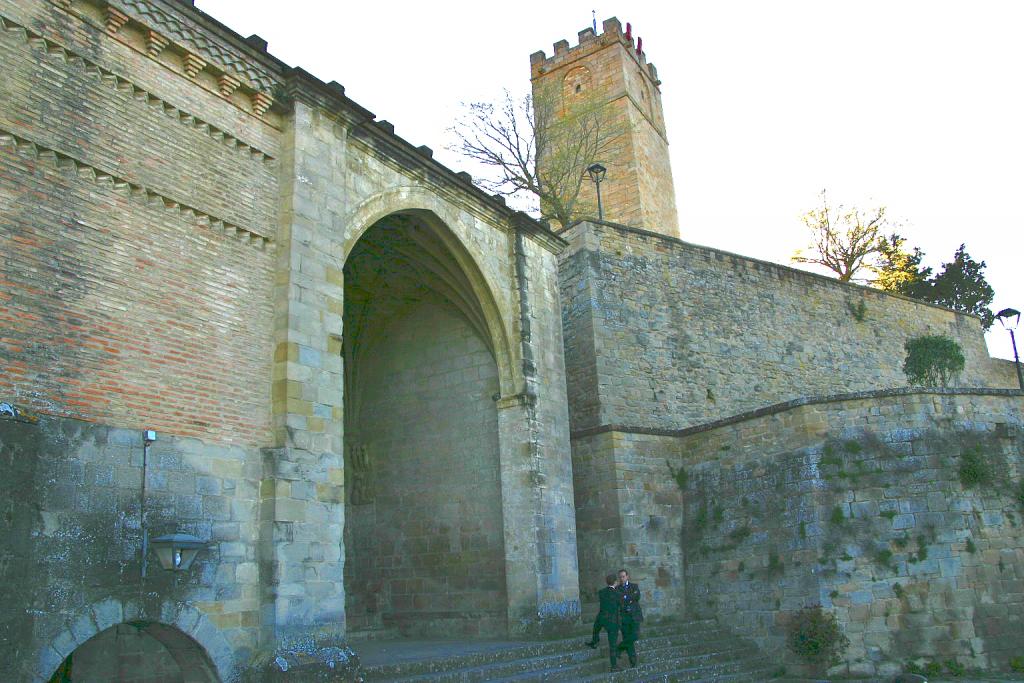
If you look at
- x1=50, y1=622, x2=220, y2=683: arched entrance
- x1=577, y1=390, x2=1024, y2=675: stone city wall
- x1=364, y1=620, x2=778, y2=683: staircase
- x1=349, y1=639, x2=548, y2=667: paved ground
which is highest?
x1=577, y1=390, x2=1024, y2=675: stone city wall

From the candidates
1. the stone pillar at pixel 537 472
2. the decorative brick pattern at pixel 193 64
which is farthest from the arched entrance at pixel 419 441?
the decorative brick pattern at pixel 193 64

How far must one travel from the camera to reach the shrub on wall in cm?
1912

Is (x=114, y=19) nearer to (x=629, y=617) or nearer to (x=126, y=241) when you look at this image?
(x=126, y=241)

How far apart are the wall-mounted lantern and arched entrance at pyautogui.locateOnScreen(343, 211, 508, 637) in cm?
570

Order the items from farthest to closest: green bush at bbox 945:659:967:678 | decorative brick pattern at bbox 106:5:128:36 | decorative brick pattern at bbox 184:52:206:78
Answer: green bush at bbox 945:659:967:678, decorative brick pattern at bbox 184:52:206:78, decorative brick pattern at bbox 106:5:128:36

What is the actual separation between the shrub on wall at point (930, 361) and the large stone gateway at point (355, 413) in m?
2.98

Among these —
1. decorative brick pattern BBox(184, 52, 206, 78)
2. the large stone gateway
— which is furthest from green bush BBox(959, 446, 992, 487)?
decorative brick pattern BBox(184, 52, 206, 78)

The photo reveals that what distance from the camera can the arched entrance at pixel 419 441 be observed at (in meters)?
12.4

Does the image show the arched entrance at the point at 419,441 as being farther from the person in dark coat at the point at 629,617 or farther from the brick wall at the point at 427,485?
the person in dark coat at the point at 629,617

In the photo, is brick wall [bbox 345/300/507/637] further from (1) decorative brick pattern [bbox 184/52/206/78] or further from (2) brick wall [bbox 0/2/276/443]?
(1) decorative brick pattern [bbox 184/52/206/78]

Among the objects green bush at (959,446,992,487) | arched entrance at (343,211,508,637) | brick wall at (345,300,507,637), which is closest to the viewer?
green bush at (959,446,992,487)

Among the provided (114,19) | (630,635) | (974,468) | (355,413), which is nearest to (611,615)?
(630,635)

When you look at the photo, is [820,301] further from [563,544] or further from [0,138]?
[0,138]

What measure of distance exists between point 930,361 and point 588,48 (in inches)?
757
